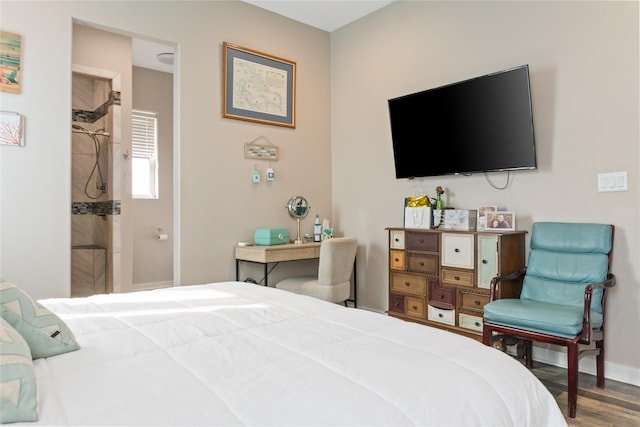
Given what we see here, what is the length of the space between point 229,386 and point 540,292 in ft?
7.98

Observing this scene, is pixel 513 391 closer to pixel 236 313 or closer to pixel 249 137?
pixel 236 313

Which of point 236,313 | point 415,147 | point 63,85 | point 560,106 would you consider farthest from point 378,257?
point 63,85

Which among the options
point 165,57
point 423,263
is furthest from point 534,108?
point 165,57

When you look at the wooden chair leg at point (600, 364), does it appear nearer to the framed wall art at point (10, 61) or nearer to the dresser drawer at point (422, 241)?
the dresser drawer at point (422, 241)

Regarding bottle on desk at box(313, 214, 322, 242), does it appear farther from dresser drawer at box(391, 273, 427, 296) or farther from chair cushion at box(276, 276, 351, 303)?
dresser drawer at box(391, 273, 427, 296)

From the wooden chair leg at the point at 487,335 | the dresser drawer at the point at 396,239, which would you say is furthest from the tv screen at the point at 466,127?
the wooden chair leg at the point at 487,335

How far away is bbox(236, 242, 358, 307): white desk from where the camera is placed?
3662mm

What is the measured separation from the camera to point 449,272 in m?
3.17

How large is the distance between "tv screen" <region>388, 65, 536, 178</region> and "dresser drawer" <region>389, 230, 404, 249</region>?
1.80 ft

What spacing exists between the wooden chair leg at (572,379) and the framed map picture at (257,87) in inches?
122

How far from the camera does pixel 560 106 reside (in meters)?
2.95

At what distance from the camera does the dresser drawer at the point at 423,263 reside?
3.27m

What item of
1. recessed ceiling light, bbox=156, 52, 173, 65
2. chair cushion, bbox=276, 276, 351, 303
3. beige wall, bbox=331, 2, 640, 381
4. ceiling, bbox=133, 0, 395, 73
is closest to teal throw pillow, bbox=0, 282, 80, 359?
chair cushion, bbox=276, 276, 351, 303

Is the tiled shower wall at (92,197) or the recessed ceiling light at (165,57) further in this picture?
the recessed ceiling light at (165,57)
